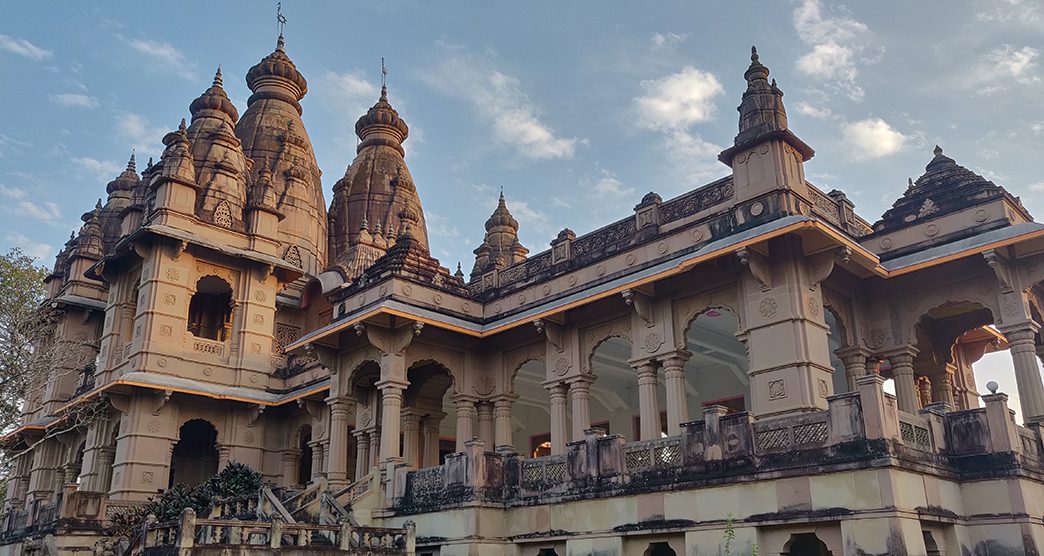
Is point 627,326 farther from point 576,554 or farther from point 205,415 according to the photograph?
point 205,415

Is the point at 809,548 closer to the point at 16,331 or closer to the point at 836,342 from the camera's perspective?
the point at 836,342

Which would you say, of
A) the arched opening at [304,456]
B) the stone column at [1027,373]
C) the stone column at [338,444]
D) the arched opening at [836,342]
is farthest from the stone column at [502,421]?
the stone column at [1027,373]

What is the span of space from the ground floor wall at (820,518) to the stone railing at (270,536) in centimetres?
146

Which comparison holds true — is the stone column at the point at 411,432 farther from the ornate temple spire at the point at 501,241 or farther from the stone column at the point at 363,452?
the ornate temple spire at the point at 501,241

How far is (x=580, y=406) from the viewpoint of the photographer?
1789 cm

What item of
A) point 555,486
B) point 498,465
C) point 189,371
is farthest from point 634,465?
point 189,371

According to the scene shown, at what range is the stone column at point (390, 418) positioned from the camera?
A: 1805 cm

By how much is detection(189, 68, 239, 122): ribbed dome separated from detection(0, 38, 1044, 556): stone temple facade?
153cm

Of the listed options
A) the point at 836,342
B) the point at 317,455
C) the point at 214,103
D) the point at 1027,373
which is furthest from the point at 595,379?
the point at 214,103

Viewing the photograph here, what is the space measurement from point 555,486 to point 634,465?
170cm

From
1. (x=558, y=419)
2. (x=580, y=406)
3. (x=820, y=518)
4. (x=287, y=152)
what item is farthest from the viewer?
(x=287, y=152)

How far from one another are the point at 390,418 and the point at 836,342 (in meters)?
11.3

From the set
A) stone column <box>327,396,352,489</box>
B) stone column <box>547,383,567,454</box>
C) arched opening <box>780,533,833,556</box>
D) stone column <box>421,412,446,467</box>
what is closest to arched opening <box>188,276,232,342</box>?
stone column <box>421,412,446,467</box>

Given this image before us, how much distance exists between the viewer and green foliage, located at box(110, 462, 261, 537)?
63.2 ft
